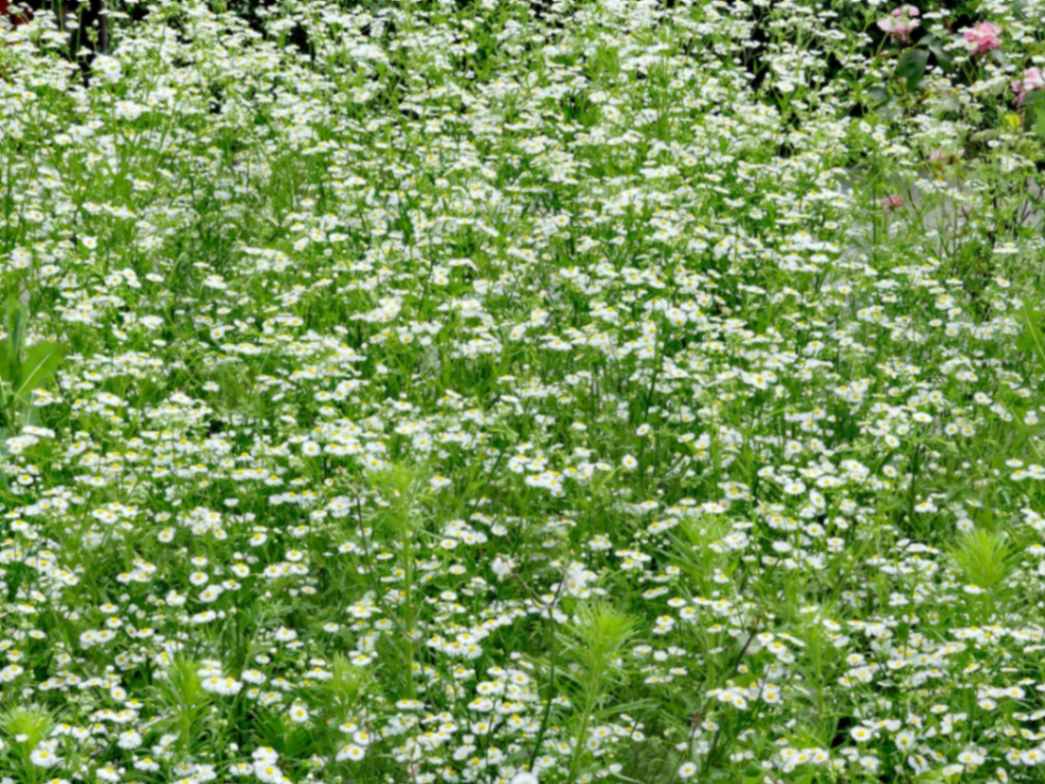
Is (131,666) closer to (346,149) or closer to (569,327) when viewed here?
(569,327)

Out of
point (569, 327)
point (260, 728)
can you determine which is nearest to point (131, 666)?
point (260, 728)

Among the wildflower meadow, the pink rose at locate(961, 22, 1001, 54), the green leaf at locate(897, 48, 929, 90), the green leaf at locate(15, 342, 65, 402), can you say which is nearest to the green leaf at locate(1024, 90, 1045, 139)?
the wildflower meadow

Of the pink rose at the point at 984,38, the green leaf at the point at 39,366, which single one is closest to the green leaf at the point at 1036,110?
the pink rose at the point at 984,38

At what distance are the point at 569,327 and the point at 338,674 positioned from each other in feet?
6.18

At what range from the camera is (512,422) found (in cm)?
421

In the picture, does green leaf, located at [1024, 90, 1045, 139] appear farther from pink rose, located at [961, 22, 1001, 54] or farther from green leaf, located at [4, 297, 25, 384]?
green leaf, located at [4, 297, 25, 384]

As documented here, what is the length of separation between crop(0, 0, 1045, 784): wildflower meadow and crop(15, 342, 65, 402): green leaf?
0.01 metres

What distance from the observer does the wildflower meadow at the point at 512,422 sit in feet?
10.3

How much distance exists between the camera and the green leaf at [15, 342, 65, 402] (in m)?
4.31

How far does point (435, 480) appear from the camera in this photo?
11.9 ft

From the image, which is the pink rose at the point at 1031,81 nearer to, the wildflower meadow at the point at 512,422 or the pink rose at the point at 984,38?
the wildflower meadow at the point at 512,422

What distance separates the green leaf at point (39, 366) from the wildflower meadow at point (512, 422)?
12mm

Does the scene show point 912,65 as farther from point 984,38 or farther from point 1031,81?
point 1031,81

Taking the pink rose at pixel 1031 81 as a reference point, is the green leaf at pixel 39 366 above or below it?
below
